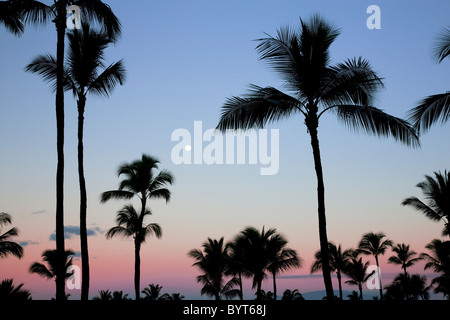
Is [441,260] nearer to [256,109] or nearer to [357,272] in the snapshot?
[357,272]

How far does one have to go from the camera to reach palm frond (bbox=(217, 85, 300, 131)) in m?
13.9

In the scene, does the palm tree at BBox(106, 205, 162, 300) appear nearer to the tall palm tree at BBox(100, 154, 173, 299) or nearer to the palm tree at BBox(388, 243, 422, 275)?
the tall palm tree at BBox(100, 154, 173, 299)

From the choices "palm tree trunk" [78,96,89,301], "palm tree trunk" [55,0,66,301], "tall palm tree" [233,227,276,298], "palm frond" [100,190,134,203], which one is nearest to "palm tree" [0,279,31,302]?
"palm tree trunk" [55,0,66,301]

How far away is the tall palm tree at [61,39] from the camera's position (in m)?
13.1

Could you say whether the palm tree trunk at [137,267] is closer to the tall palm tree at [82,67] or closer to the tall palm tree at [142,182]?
the tall palm tree at [142,182]

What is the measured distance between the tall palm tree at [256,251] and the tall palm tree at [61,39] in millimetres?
26768

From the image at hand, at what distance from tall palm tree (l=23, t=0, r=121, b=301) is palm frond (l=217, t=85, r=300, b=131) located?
5092mm

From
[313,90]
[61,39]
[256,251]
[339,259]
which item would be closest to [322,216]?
[313,90]

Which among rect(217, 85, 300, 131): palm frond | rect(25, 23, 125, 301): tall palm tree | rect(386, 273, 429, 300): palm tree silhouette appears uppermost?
rect(25, 23, 125, 301): tall palm tree

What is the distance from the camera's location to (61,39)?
48.4 feet

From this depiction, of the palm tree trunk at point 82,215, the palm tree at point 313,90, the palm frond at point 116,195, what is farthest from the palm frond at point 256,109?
the palm frond at point 116,195

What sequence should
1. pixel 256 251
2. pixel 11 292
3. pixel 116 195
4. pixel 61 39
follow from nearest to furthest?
pixel 11 292
pixel 61 39
pixel 116 195
pixel 256 251

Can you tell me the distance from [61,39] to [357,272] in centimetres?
5198

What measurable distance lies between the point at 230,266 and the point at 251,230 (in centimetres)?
487
